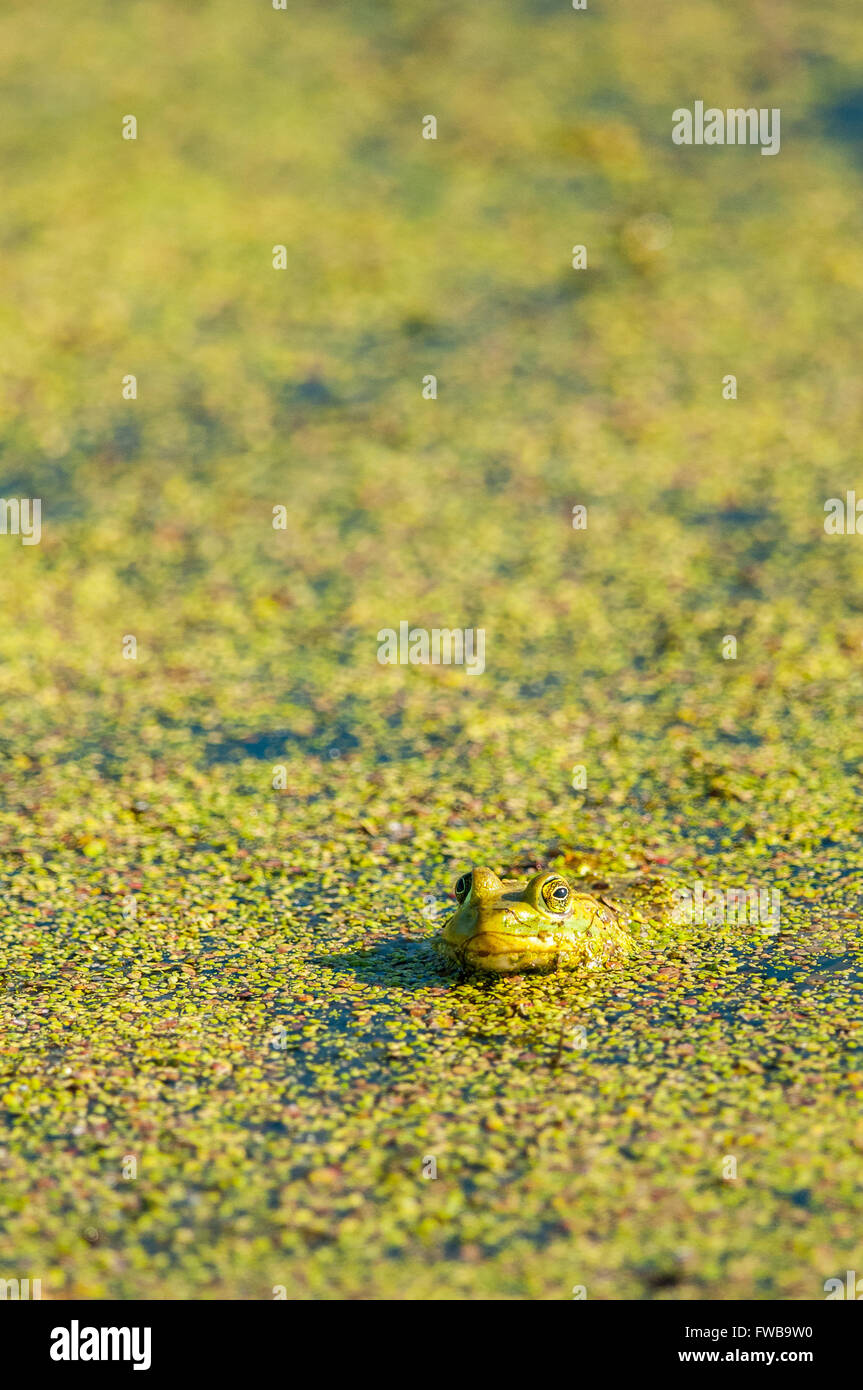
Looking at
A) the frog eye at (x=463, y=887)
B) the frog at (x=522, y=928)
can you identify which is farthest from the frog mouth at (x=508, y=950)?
the frog eye at (x=463, y=887)

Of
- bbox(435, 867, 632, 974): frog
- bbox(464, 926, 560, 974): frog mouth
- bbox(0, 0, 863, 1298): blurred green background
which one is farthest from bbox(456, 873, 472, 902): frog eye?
bbox(0, 0, 863, 1298): blurred green background

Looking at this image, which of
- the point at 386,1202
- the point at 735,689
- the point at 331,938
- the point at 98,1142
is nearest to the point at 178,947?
the point at 331,938

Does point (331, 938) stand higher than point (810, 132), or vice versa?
point (810, 132)

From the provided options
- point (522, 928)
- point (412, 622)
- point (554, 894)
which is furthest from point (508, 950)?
point (412, 622)

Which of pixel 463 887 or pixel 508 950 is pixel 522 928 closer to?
pixel 508 950

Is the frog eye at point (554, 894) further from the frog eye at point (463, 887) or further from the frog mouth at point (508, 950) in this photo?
the frog eye at point (463, 887)

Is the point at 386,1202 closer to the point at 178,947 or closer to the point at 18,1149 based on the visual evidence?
the point at 18,1149
